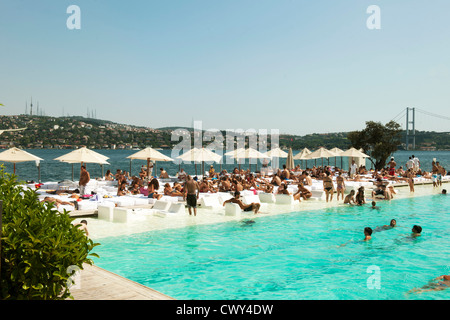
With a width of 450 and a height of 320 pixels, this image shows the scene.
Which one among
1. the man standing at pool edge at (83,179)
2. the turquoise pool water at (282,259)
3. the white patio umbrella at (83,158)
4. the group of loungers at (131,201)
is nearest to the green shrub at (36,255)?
the turquoise pool water at (282,259)

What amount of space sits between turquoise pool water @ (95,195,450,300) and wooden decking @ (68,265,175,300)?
1.33m

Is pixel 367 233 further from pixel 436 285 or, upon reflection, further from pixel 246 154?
pixel 246 154

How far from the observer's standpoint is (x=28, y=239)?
137 inches

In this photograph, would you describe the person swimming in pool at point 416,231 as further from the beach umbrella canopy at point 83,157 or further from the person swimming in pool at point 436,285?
the beach umbrella canopy at point 83,157

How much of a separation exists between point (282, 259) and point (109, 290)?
175 inches

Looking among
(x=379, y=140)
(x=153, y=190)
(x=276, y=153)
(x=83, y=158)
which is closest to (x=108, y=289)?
(x=153, y=190)

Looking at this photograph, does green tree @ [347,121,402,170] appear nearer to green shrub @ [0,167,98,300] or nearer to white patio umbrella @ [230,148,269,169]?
white patio umbrella @ [230,148,269,169]

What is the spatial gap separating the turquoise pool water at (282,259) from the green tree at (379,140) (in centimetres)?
2524

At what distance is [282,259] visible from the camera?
800 centimetres

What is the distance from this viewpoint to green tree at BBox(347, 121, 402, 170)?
35.7 m
